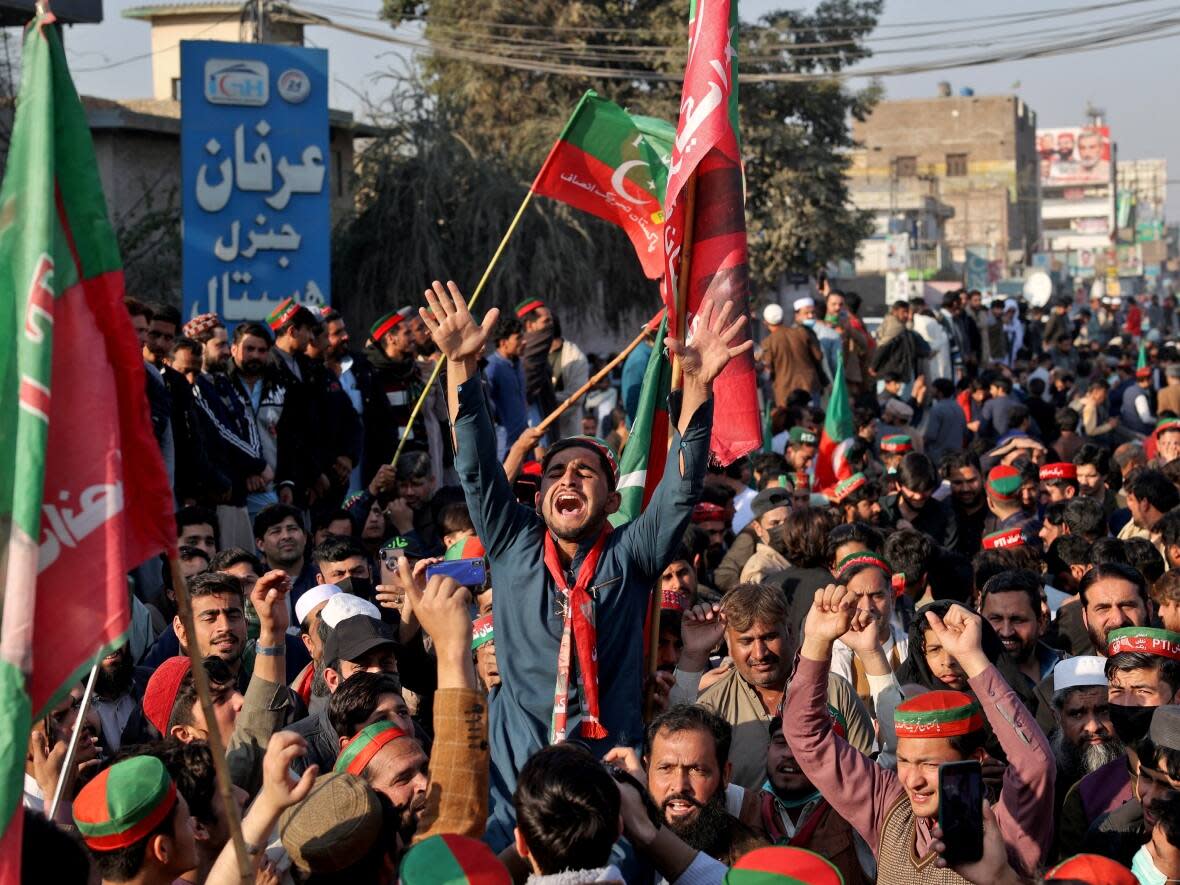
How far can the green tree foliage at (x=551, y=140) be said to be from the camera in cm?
A: 2347

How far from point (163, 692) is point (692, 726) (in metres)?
1.91

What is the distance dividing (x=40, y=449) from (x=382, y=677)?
2.13 meters

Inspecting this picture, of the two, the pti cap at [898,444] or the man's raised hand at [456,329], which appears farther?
the pti cap at [898,444]

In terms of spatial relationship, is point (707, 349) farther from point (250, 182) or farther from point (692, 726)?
point (250, 182)

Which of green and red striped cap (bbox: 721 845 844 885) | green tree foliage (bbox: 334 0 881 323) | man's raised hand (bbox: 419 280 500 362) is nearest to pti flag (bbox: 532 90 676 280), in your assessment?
man's raised hand (bbox: 419 280 500 362)

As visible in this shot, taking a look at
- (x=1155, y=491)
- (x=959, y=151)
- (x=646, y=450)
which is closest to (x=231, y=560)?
(x=646, y=450)

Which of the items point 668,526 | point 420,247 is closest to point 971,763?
point 668,526

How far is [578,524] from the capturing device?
4855 mm

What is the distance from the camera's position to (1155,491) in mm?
9805

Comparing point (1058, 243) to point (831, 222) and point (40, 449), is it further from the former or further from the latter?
point (40, 449)

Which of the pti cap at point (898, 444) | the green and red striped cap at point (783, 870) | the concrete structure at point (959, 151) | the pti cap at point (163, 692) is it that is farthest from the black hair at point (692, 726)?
the concrete structure at point (959, 151)

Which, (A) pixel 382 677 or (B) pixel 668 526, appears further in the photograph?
(A) pixel 382 677

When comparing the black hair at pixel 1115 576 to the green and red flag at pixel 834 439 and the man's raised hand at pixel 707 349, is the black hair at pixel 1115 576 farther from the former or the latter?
the green and red flag at pixel 834 439

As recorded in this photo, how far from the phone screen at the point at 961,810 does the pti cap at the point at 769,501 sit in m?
5.81
